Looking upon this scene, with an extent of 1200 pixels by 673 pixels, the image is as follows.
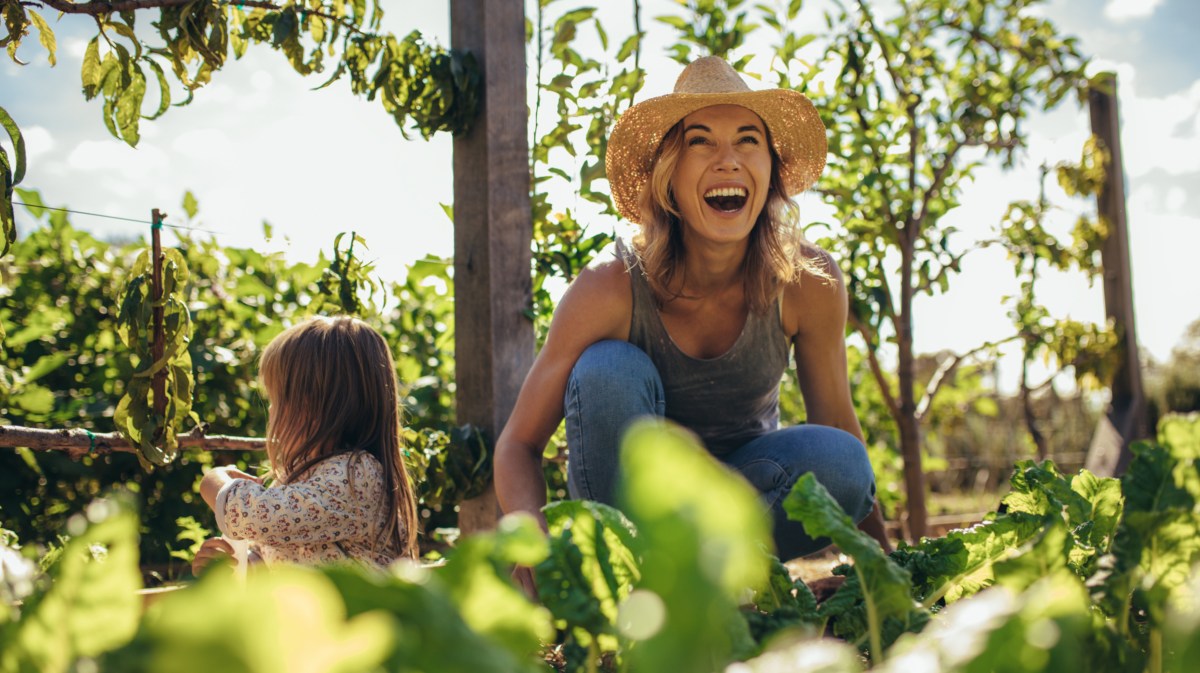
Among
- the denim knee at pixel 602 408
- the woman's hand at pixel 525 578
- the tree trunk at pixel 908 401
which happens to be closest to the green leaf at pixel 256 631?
the woman's hand at pixel 525 578

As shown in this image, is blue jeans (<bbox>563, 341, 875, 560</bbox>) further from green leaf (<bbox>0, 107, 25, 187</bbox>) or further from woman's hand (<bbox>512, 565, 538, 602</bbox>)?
green leaf (<bbox>0, 107, 25, 187</bbox>)

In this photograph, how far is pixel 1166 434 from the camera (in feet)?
1.88

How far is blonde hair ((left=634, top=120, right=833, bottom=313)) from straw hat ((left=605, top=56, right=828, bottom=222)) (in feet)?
0.16

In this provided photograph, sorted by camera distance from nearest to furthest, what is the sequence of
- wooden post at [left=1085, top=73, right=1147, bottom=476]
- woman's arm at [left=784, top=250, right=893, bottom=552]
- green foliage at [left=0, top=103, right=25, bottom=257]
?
green foliage at [left=0, top=103, right=25, bottom=257], woman's arm at [left=784, top=250, right=893, bottom=552], wooden post at [left=1085, top=73, right=1147, bottom=476]

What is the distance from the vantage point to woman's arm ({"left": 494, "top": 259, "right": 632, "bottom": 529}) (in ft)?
5.72

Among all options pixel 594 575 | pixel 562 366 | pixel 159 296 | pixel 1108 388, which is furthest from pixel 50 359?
pixel 1108 388

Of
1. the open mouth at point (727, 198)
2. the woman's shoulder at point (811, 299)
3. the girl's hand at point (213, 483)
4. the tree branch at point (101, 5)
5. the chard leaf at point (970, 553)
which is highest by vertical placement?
the tree branch at point (101, 5)

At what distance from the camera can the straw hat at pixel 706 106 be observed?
6.75ft

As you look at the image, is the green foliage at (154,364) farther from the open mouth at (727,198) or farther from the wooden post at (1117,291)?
the wooden post at (1117,291)

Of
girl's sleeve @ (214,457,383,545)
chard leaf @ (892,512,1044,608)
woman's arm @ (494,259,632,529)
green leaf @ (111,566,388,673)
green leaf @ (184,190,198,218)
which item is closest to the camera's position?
green leaf @ (111,566,388,673)

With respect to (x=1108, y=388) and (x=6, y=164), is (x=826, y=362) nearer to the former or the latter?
(x=6, y=164)

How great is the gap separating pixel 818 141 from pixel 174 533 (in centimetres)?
200

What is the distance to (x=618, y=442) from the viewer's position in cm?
165

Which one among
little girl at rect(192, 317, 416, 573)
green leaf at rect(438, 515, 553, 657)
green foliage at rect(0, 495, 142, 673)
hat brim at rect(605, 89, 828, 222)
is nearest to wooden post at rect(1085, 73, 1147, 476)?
hat brim at rect(605, 89, 828, 222)
